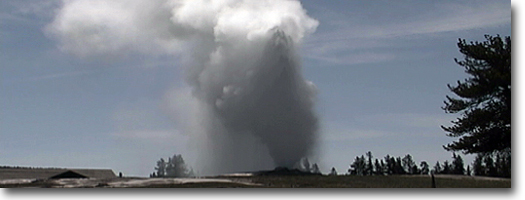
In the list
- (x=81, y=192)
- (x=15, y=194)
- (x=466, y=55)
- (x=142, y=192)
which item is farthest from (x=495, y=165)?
(x=15, y=194)

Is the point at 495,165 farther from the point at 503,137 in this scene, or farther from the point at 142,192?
the point at 142,192

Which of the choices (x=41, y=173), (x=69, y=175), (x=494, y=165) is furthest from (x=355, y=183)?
(x=41, y=173)

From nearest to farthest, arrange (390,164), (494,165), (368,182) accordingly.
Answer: (368,182) → (494,165) → (390,164)

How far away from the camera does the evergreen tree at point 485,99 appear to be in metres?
45.8

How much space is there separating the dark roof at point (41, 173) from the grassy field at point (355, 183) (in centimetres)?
541

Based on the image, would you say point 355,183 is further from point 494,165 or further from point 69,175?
point 69,175

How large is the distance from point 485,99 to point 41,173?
31.1 m

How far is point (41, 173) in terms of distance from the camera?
46.7 meters

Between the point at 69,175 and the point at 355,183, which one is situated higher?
the point at 69,175

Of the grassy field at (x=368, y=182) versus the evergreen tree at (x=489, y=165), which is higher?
the evergreen tree at (x=489, y=165)

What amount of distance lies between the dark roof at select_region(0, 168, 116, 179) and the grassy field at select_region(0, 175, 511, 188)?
5415mm

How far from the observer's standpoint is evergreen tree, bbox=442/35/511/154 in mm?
45812

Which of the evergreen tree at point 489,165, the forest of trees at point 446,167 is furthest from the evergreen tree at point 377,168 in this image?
the evergreen tree at point 489,165

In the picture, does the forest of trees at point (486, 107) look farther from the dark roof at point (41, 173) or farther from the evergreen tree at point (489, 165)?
the dark roof at point (41, 173)
